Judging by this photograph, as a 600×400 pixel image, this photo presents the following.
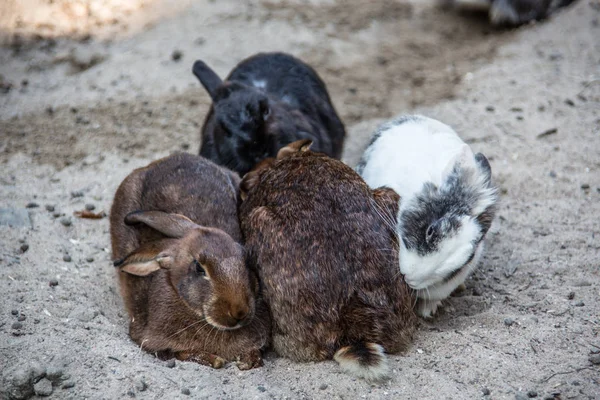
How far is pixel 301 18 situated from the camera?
28.2 feet

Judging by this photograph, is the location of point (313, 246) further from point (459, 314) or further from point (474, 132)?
point (474, 132)

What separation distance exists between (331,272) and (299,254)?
217 millimetres

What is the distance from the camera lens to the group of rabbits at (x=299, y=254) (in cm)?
397

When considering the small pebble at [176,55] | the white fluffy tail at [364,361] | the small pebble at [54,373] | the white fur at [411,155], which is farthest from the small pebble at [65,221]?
the small pebble at [176,55]

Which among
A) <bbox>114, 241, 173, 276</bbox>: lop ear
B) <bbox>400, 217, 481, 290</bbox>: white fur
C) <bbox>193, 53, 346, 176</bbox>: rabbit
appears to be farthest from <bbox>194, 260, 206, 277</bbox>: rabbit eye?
<bbox>193, 53, 346, 176</bbox>: rabbit

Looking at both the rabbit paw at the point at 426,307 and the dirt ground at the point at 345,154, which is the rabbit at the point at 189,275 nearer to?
the dirt ground at the point at 345,154

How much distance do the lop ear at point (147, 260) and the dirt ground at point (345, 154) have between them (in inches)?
16.2

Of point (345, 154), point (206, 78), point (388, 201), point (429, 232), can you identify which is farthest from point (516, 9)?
point (429, 232)

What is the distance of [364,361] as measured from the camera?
3.79m

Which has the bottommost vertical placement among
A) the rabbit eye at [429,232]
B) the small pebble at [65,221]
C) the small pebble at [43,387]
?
the small pebble at [65,221]

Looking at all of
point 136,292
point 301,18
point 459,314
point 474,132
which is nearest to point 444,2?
point 301,18

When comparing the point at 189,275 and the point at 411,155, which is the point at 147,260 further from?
the point at 411,155

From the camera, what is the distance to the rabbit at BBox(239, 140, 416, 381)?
397 centimetres

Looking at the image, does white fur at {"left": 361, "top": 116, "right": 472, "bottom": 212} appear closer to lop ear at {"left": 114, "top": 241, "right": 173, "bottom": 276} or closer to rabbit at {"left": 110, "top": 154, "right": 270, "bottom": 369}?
rabbit at {"left": 110, "top": 154, "right": 270, "bottom": 369}
